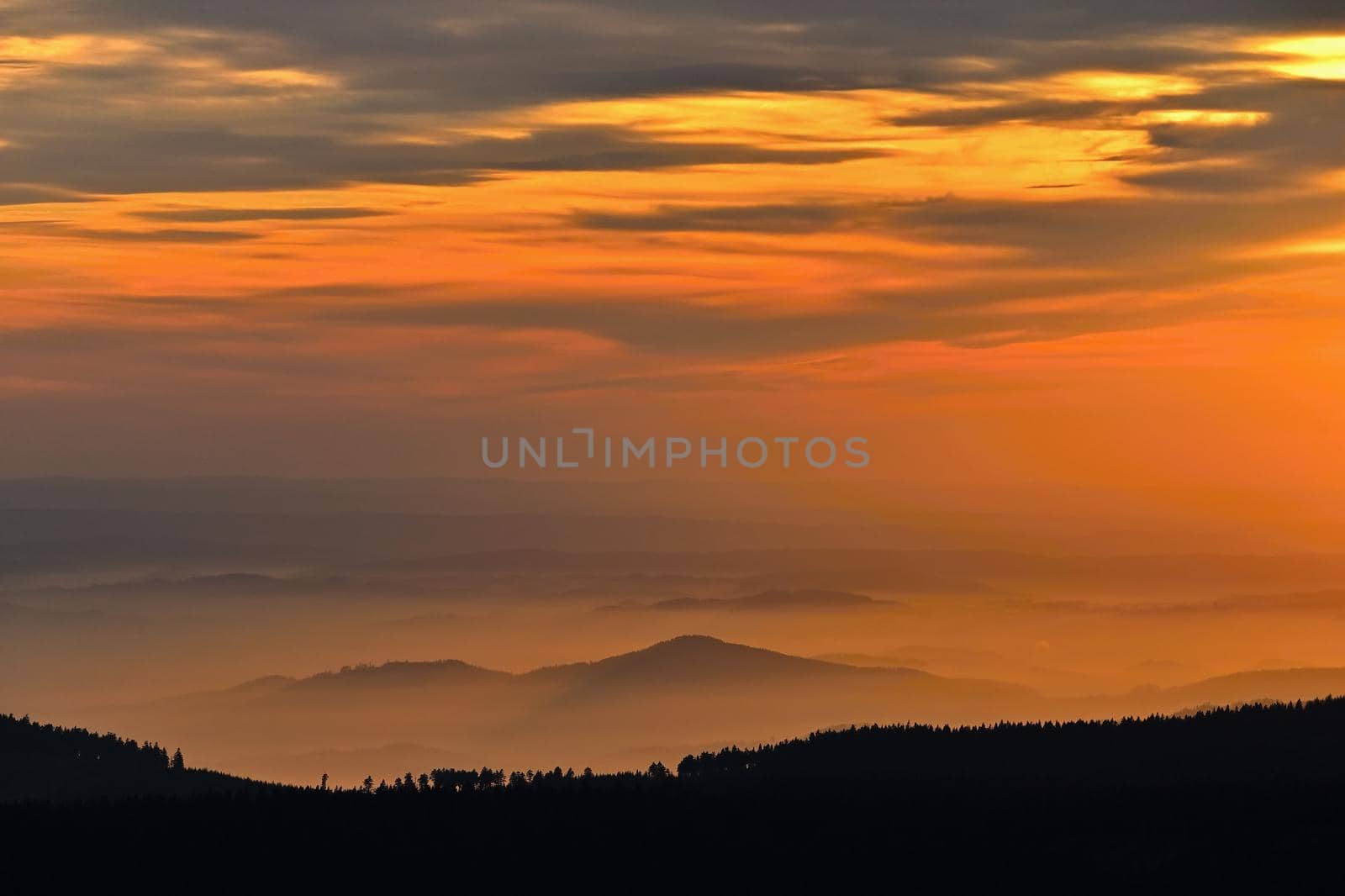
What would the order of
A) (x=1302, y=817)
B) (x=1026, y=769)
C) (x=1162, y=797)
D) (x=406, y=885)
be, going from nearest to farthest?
(x=1302, y=817), (x=1162, y=797), (x=406, y=885), (x=1026, y=769)

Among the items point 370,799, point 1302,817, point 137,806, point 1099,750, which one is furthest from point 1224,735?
point 137,806

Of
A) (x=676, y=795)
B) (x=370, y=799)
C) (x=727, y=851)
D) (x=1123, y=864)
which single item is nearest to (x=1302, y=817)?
(x=1123, y=864)

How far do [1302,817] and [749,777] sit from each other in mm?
52541

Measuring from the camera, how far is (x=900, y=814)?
126 metres

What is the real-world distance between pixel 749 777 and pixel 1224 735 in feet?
116

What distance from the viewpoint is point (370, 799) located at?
144 m

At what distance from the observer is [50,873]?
427 feet

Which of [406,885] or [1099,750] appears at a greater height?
[1099,750]

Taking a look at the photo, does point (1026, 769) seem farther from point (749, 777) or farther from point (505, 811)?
point (505, 811)

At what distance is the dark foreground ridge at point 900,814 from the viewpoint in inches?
4441

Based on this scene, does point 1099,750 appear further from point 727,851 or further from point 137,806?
point 137,806

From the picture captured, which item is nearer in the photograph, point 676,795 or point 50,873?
point 50,873

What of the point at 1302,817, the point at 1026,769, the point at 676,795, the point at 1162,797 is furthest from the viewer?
the point at 1026,769

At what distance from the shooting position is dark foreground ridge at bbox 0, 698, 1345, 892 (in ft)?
370
